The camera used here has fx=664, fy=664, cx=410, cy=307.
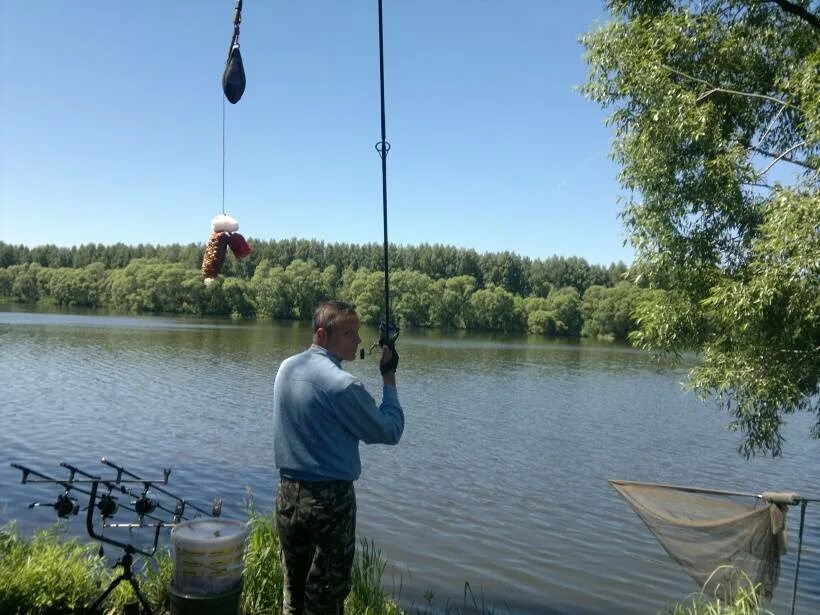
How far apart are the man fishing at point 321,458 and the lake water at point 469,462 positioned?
3.39m

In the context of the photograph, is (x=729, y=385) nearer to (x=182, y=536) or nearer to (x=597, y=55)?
(x=597, y=55)

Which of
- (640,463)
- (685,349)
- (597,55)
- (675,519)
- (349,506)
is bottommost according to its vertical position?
(640,463)

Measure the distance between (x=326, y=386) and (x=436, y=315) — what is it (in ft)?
322

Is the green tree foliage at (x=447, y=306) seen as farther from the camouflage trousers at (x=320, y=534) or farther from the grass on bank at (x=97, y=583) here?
the camouflage trousers at (x=320, y=534)

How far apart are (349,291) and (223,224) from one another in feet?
303

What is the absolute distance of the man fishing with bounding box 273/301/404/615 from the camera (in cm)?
363

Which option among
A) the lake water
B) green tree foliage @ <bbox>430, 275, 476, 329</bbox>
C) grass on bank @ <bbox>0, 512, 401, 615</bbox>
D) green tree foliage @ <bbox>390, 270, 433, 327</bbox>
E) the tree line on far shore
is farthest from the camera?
green tree foliage @ <bbox>430, 275, 476, 329</bbox>

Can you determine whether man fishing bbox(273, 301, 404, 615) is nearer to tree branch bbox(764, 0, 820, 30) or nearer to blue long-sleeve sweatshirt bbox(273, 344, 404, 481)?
blue long-sleeve sweatshirt bbox(273, 344, 404, 481)

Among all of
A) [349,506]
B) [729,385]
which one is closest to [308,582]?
[349,506]

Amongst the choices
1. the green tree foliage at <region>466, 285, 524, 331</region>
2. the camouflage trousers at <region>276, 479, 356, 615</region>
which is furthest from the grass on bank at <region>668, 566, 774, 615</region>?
the green tree foliage at <region>466, 285, 524, 331</region>

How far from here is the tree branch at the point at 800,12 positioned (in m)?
8.22

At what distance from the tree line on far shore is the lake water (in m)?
56.2

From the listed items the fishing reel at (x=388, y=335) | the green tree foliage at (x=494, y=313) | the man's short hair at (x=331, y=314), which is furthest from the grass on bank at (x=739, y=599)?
the green tree foliage at (x=494, y=313)

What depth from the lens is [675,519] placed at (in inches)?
242
